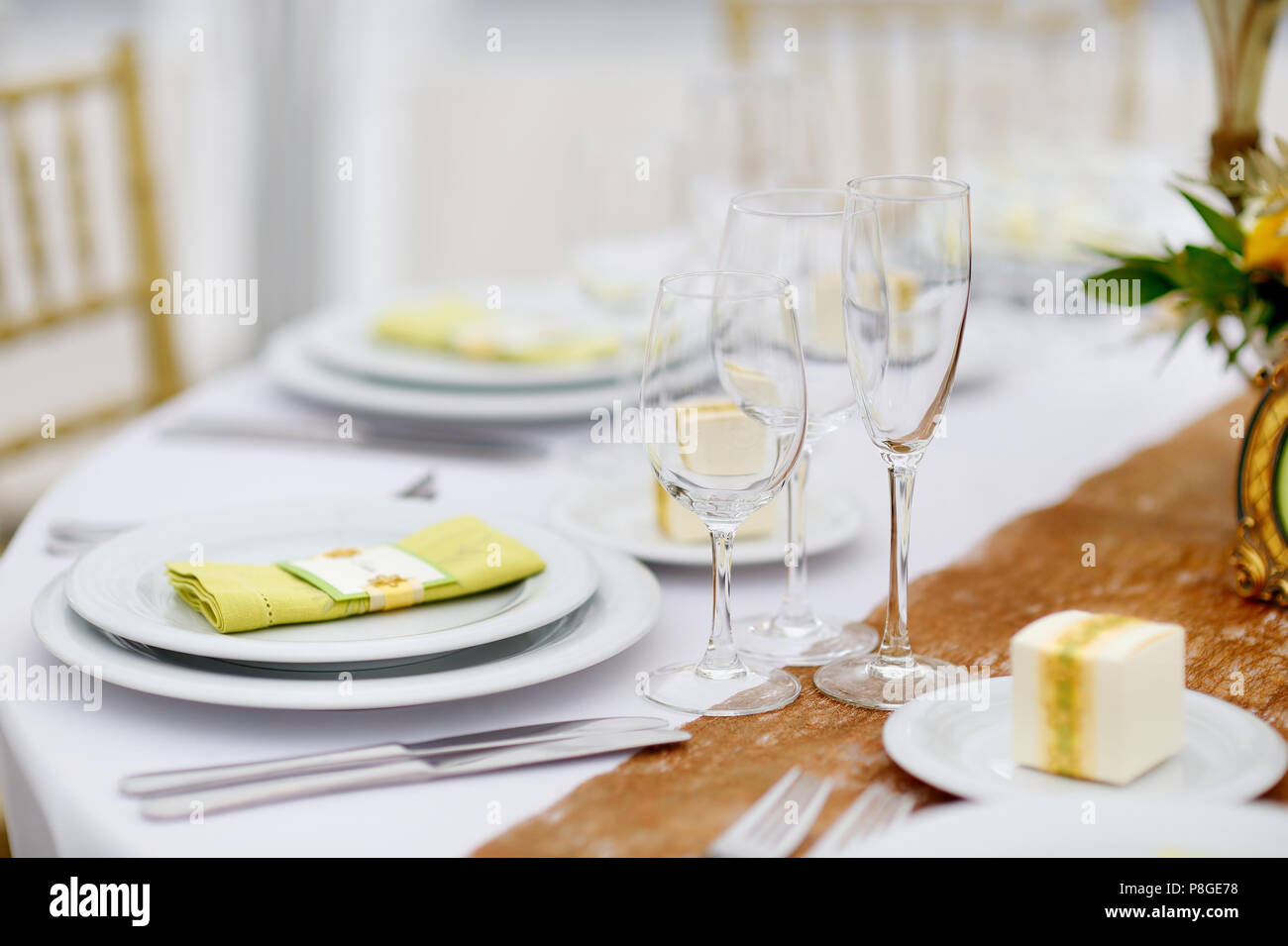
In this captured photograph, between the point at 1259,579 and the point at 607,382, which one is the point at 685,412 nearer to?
the point at 1259,579

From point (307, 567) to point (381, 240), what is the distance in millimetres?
3185

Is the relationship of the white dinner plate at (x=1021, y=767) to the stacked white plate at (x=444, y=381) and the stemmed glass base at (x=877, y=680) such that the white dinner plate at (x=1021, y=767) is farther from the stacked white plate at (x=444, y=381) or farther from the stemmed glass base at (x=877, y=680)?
the stacked white plate at (x=444, y=381)

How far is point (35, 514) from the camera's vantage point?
1075 millimetres

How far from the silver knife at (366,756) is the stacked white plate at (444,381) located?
622mm

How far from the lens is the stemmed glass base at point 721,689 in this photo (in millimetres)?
763

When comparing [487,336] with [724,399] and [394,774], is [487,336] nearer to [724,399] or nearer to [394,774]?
[724,399]

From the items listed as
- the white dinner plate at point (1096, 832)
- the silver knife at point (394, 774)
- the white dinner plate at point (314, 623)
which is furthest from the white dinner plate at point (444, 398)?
the white dinner plate at point (1096, 832)

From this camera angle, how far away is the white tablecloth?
650mm

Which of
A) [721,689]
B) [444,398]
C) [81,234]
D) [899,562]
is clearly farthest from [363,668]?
[81,234]

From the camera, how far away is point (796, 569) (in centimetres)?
89

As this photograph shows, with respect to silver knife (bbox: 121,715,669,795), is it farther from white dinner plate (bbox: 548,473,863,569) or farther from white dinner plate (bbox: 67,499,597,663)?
white dinner plate (bbox: 548,473,863,569)

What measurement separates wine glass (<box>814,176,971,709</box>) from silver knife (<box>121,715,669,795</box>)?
0.14 meters

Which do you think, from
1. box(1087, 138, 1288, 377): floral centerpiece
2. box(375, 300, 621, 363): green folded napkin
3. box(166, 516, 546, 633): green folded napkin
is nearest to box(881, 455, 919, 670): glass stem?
box(166, 516, 546, 633): green folded napkin

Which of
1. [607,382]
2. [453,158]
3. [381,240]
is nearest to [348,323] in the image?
[607,382]
